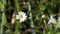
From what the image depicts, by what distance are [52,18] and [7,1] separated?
17.6 inches

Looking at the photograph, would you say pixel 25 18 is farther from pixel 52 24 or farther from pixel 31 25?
pixel 52 24

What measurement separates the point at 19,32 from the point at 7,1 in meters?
0.33

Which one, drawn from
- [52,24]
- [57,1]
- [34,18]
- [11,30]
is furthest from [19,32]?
[57,1]

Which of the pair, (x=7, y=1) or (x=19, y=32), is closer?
(x=19, y=32)

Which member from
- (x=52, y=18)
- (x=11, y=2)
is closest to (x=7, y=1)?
(x=11, y=2)

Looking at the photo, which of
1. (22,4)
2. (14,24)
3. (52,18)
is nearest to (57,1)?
(52,18)

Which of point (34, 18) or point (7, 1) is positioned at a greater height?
point (7, 1)

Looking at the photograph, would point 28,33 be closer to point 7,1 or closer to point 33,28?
point 33,28

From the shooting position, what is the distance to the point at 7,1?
1780 mm

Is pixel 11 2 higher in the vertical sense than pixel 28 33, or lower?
higher

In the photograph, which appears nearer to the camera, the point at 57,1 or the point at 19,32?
the point at 19,32

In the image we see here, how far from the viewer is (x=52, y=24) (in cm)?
169

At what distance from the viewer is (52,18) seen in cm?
171

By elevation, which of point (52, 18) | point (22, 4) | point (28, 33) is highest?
point (22, 4)
